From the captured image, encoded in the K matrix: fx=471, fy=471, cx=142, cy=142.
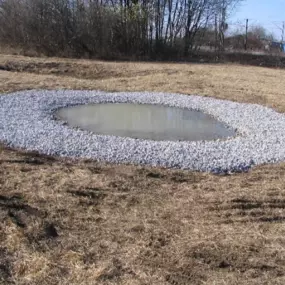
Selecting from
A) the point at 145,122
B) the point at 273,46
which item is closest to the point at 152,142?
the point at 145,122

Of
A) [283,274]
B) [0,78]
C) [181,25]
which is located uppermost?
[181,25]

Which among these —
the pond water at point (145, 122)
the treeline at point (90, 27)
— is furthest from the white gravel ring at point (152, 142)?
the treeline at point (90, 27)

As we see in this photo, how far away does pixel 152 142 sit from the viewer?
25.0 ft

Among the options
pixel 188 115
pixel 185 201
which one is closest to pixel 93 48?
pixel 188 115

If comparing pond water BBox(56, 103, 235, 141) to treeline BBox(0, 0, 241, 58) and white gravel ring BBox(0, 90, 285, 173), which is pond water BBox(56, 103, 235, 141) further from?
treeline BBox(0, 0, 241, 58)

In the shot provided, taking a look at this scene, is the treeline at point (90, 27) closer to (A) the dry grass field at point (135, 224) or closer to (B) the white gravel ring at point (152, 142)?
(B) the white gravel ring at point (152, 142)

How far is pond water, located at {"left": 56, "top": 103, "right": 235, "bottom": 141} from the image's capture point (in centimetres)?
846

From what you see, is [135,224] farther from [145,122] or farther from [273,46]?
[273,46]

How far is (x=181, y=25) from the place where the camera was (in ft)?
81.1

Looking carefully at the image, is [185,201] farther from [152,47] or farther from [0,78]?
[152,47]

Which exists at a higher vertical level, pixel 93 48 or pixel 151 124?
pixel 93 48

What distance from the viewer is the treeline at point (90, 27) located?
2236cm

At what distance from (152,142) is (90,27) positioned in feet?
52.5

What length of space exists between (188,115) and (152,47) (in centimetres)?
1419
